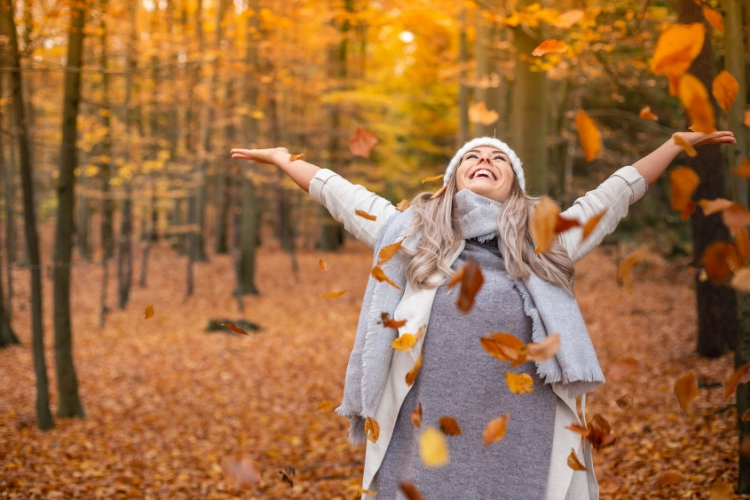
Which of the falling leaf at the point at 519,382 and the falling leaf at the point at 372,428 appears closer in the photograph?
the falling leaf at the point at 519,382

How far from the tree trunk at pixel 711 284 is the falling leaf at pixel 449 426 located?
401 centimetres

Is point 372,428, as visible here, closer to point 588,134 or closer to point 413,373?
point 413,373

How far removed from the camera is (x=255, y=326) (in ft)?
40.7

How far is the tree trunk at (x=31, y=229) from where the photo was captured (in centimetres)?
577

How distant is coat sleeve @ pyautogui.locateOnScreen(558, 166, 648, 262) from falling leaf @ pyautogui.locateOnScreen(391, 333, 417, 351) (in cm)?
71

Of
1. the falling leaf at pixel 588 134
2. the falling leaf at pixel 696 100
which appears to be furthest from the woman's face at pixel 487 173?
the falling leaf at pixel 696 100

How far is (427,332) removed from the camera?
2273 millimetres

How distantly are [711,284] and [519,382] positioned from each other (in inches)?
231

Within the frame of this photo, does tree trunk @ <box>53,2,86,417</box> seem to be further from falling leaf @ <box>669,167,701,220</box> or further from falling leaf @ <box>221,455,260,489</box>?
falling leaf @ <box>669,167,701,220</box>

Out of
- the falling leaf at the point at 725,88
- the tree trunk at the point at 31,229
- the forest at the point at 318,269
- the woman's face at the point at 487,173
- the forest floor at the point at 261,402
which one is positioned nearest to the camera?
the falling leaf at the point at 725,88

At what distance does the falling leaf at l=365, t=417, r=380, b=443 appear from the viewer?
2.23m

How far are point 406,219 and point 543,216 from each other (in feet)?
3.29

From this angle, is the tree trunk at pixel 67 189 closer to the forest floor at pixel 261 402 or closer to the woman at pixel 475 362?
the forest floor at pixel 261 402

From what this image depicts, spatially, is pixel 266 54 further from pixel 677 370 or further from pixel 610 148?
pixel 677 370
